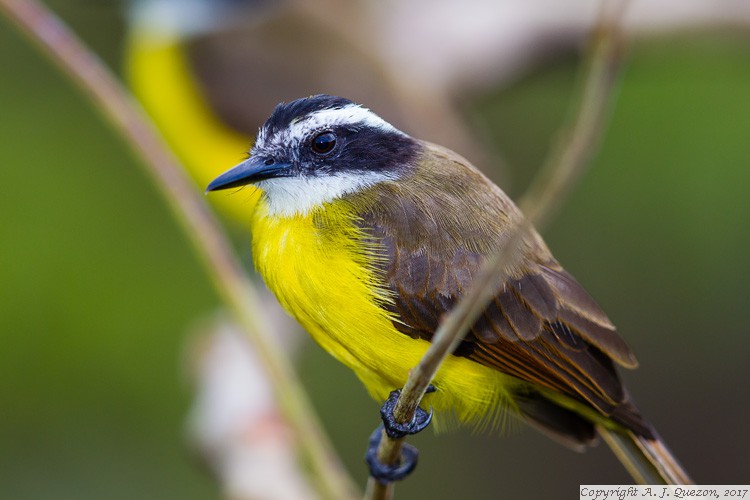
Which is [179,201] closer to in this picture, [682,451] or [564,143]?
[564,143]

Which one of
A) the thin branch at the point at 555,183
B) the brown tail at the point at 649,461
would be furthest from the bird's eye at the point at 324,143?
the brown tail at the point at 649,461

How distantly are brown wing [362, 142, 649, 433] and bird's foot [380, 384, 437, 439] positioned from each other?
133 millimetres

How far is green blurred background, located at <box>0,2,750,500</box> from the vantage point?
179 inches

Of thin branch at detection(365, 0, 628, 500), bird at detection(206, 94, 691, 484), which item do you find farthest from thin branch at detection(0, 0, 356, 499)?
thin branch at detection(365, 0, 628, 500)

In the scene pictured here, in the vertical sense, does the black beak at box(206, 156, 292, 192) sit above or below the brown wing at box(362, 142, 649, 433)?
above

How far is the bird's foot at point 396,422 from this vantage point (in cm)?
165

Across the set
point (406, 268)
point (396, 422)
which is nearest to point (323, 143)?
point (406, 268)

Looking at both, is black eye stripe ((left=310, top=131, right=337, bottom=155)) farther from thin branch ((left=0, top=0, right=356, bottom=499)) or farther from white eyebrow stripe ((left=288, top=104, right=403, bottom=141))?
Answer: thin branch ((left=0, top=0, right=356, bottom=499))

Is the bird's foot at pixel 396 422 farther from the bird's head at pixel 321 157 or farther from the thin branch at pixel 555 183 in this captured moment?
the bird's head at pixel 321 157

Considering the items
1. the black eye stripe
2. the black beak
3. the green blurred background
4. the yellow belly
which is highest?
the black eye stripe

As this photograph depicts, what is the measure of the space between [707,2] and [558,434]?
239 cm

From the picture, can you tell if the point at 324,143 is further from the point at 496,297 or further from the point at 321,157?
the point at 496,297

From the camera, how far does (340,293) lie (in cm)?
182

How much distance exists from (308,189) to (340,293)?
0.22 m
